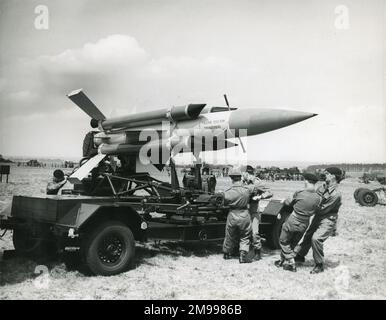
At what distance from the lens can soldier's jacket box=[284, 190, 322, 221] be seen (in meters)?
5.70

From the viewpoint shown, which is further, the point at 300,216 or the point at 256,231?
the point at 256,231

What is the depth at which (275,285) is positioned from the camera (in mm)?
5090

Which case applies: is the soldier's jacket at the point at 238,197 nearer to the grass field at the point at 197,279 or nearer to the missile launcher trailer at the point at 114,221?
the missile launcher trailer at the point at 114,221

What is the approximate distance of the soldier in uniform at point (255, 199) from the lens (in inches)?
254

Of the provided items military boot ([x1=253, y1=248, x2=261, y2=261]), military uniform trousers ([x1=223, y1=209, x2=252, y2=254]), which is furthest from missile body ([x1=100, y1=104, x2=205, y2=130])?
military boot ([x1=253, y1=248, x2=261, y2=261])

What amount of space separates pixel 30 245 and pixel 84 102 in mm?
2608

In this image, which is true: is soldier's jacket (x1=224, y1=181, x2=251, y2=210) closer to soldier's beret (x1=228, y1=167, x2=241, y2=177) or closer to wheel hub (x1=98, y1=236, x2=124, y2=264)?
Answer: soldier's beret (x1=228, y1=167, x2=241, y2=177)

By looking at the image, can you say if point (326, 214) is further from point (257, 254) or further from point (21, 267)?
point (21, 267)

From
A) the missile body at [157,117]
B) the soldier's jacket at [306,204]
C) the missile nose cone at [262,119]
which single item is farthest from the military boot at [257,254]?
the missile body at [157,117]

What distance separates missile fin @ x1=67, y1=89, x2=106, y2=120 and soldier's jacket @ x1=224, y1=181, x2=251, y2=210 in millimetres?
2893

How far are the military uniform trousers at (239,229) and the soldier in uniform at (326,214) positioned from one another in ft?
3.11

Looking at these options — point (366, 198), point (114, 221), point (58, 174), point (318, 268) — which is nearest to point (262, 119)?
point (318, 268)

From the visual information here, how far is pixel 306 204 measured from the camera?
5.68 metres
